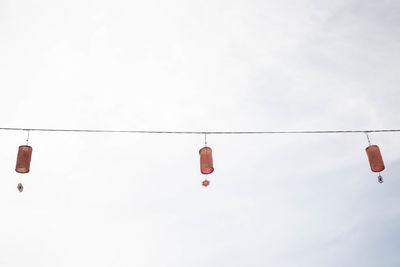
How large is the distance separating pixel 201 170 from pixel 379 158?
3276mm

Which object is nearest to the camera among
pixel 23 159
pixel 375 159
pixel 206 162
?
pixel 23 159

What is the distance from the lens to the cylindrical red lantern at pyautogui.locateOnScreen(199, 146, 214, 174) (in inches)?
206

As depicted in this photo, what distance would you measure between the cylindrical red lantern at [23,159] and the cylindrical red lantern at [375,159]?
6.00 meters

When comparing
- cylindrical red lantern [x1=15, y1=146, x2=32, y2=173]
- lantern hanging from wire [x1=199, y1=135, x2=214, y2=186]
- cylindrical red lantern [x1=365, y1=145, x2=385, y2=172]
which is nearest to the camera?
cylindrical red lantern [x1=15, y1=146, x2=32, y2=173]

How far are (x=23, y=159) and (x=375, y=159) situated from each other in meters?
6.11

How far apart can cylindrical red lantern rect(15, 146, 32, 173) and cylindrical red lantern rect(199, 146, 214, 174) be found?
286 cm

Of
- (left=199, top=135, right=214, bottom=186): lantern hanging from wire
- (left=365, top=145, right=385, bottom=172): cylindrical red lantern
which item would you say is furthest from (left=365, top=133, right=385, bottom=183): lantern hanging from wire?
(left=199, top=135, right=214, bottom=186): lantern hanging from wire

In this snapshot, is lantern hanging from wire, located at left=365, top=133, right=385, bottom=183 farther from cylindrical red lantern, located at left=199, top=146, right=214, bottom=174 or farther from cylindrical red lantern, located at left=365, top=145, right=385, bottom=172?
cylindrical red lantern, located at left=199, top=146, right=214, bottom=174

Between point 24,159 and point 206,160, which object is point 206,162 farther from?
point 24,159

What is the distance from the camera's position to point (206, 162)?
5.27 meters

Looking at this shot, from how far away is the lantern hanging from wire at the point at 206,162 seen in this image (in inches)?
206

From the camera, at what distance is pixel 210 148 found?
5406mm

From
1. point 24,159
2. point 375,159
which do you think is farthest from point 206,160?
point 375,159

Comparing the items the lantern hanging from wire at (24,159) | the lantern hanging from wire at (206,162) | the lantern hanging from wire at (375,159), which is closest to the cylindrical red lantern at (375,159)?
the lantern hanging from wire at (375,159)
